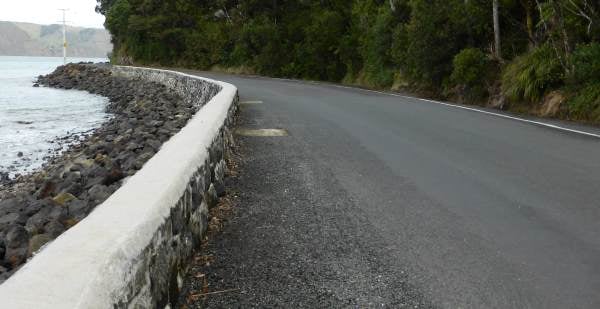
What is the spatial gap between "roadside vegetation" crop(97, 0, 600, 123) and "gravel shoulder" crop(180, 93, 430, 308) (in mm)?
9165

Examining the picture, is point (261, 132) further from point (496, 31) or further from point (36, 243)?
point (496, 31)

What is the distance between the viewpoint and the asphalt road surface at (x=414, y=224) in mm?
3662

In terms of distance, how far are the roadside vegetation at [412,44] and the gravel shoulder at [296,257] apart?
917 centimetres

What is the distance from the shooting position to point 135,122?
665 inches

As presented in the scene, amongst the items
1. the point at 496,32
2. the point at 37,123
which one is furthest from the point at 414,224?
the point at 37,123

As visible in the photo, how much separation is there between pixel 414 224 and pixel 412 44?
53.4 feet

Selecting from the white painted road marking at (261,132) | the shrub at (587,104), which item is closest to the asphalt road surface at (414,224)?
the white painted road marking at (261,132)

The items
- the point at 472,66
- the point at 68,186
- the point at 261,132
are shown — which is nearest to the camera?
the point at 68,186

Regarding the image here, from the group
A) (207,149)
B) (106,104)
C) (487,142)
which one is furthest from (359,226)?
(106,104)

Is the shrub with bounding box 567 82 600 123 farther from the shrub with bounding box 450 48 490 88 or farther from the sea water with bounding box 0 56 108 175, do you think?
the sea water with bounding box 0 56 108 175

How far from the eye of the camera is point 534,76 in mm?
14602

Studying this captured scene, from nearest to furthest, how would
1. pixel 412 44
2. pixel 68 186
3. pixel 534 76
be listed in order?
pixel 68 186
pixel 534 76
pixel 412 44

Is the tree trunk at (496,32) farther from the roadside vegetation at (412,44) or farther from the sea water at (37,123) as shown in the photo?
the sea water at (37,123)

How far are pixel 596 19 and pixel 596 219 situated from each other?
10.6 meters
